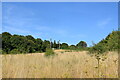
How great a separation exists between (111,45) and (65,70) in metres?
6.31

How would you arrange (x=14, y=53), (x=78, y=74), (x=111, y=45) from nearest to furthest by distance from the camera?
1. (x=78, y=74)
2. (x=14, y=53)
3. (x=111, y=45)

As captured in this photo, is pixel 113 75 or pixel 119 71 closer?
pixel 113 75

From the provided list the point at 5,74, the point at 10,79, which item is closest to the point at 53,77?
the point at 10,79

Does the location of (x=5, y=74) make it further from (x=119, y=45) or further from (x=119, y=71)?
(x=119, y=45)

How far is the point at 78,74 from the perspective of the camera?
8.84 ft

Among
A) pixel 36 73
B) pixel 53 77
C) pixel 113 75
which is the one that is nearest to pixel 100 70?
pixel 113 75

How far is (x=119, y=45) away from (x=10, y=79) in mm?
6912

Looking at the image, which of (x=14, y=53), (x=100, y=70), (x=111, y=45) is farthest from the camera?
(x=111, y=45)

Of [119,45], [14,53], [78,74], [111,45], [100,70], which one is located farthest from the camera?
[111,45]

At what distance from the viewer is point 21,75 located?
2652 millimetres

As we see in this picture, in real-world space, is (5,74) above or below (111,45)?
below

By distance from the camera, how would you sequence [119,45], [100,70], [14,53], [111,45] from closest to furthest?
1. [100,70]
2. [14,53]
3. [119,45]
4. [111,45]

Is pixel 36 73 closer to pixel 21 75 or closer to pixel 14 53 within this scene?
pixel 21 75

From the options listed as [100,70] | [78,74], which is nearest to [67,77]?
[78,74]
